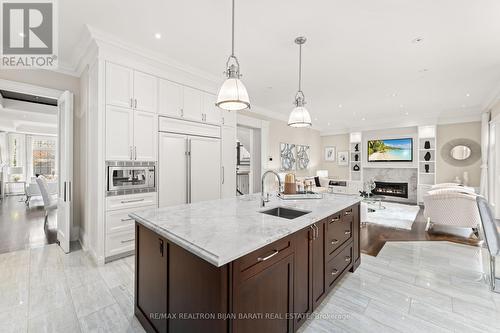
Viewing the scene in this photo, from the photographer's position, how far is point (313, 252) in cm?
176

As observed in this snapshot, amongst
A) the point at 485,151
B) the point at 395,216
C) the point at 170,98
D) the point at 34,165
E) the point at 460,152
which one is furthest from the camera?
the point at 34,165

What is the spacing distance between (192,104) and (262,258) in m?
3.05

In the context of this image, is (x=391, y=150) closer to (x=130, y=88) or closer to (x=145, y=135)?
(x=145, y=135)

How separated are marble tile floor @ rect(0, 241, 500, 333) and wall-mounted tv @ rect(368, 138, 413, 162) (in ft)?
17.0

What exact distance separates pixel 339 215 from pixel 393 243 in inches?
85.6

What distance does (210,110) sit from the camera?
3951 millimetres

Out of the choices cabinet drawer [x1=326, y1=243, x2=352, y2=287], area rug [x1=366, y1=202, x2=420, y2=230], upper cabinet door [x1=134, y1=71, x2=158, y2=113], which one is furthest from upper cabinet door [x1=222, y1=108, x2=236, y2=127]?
area rug [x1=366, y1=202, x2=420, y2=230]

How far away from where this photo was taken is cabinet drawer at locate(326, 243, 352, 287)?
6.70 feet

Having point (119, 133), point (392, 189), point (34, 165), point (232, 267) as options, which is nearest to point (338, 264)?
point (232, 267)

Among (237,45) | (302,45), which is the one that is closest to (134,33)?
(237,45)

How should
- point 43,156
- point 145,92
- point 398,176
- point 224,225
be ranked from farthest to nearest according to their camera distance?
point 43,156
point 398,176
point 145,92
point 224,225

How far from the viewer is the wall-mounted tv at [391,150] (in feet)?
24.7

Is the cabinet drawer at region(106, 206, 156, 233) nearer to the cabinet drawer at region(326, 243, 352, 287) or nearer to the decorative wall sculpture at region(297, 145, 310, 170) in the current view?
the cabinet drawer at region(326, 243, 352, 287)

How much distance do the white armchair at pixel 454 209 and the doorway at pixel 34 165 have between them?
233 inches
